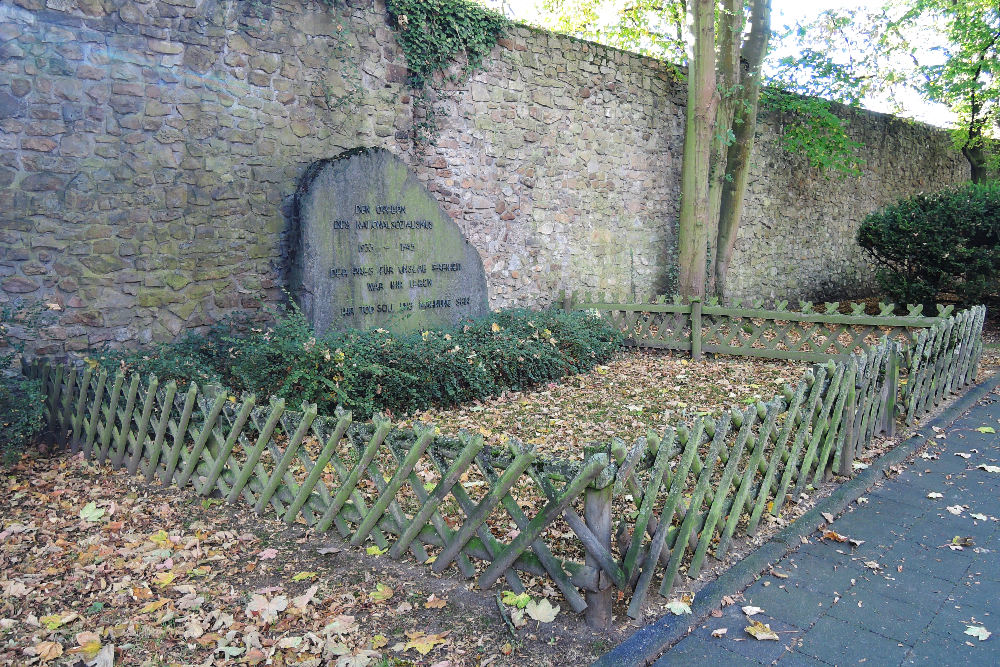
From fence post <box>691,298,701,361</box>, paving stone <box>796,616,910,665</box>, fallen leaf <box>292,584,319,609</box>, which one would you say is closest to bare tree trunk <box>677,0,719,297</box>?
fence post <box>691,298,701,361</box>

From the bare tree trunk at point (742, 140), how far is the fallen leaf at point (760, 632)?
9.06 m

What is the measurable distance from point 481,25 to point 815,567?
751cm

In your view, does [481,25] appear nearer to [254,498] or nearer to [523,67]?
[523,67]

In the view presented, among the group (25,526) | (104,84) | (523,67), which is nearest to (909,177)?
(523,67)

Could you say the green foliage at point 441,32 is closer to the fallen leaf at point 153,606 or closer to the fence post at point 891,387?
the fence post at point 891,387

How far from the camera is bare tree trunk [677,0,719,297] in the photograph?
9852 mm

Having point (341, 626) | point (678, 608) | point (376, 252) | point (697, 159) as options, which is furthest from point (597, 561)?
point (697, 159)

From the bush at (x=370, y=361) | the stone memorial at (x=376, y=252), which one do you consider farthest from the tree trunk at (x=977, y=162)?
the stone memorial at (x=376, y=252)

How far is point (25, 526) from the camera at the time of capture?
11.9 feet

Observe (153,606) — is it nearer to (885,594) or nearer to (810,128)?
(885,594)

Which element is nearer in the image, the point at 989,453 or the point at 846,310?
the point at 989,453

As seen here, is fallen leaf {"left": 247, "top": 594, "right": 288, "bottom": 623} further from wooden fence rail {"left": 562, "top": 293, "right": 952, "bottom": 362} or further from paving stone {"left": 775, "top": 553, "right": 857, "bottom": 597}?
wooden fence rail {"left": 562, "top": 293, "right": 952, "bottom": 362}

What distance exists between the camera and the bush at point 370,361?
533 centimetres

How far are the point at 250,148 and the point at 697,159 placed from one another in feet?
22.5
